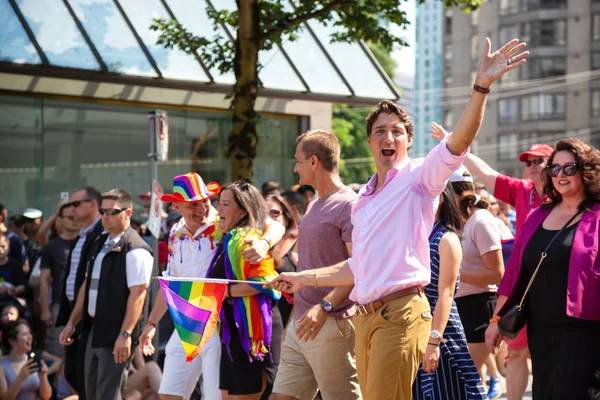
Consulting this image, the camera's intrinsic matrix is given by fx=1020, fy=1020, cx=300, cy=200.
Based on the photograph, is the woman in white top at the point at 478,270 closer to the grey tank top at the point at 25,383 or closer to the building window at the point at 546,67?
the grey tank top at the point at 25,383

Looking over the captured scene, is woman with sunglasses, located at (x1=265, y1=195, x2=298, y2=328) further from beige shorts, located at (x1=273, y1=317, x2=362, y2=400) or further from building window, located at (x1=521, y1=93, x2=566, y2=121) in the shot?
building window, located at (x1=521, y1=93, x2=566, y2=121)

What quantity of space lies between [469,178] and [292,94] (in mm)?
12315

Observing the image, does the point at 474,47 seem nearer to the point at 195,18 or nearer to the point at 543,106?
the point at 543,106

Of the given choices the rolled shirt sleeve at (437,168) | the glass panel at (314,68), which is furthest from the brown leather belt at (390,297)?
the glass panel at (314,68)

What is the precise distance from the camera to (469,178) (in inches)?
299

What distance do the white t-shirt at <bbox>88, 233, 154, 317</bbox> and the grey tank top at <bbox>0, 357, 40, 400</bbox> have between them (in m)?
2.27

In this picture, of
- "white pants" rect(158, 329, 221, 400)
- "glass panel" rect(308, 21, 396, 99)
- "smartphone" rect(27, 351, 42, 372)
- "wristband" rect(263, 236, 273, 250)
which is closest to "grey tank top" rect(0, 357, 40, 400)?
"smartphone" rect(27, 351, 42, 372)

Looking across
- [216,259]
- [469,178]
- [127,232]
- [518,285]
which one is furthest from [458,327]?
[127,232]

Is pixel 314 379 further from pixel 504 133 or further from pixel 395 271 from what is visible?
pixel 504 133

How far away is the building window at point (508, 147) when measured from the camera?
81938 millimetres

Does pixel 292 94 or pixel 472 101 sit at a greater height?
pixel 292 94

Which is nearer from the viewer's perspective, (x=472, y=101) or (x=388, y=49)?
(x=472, y=101)

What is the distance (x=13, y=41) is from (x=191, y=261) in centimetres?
932

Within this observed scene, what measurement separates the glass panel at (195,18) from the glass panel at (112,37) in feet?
4.08
